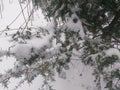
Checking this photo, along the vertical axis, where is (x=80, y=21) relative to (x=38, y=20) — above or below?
below

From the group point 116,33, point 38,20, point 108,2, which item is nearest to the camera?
point 108,2

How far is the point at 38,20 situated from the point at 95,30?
439 cm

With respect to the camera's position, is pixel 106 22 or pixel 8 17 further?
pixel 8 17

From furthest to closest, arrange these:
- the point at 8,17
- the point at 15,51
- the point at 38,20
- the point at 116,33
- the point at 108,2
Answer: the point at 8,17 → the point at 38,20 → the point at 116,33 → the point at 108,2 → the point at 15,51

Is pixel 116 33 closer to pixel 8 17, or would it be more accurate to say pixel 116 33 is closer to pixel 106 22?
pixel 106 22

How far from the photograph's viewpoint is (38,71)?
220 centimetres

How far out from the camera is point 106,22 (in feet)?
7.79

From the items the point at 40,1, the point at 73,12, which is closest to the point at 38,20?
the point at 40,1

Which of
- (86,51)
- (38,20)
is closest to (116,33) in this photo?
(86,51)

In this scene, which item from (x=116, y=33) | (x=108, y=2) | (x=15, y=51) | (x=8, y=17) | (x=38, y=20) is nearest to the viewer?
(x=15, y=51)

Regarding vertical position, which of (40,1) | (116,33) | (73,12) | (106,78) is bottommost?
(106,78)

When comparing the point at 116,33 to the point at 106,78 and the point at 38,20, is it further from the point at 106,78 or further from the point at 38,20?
the point at 38,20

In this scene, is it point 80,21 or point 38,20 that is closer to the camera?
point 80,21

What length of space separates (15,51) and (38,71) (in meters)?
0.33
